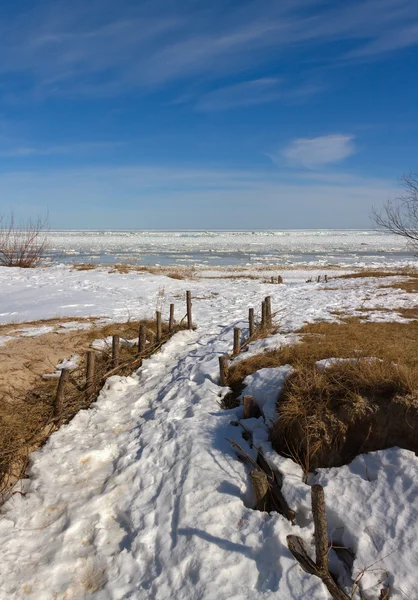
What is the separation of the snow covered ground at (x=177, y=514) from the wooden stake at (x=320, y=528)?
0.17 metres

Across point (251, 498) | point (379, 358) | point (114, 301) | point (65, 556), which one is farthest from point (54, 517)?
point (114, 301)

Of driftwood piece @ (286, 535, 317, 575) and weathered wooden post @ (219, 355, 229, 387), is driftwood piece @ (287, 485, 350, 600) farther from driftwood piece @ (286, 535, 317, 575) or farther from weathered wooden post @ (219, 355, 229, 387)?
weathered wooden post @ (219, 355, 229, 387)

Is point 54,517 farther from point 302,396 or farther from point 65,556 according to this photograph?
point 302,396

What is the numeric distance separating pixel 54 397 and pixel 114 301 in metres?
10.1

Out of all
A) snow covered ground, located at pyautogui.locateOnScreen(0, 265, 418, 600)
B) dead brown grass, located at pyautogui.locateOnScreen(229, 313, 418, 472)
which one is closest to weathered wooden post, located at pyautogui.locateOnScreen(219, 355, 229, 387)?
snow covered ground, located at pyautogui.locateOnScreen(0, 265, 418, 600)

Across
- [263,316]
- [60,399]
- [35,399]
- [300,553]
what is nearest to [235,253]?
[263,316]

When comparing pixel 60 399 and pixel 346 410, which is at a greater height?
pixel 346 410

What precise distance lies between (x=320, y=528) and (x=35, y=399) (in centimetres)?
572

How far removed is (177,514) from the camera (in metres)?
4.84

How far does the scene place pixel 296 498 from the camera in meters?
4.76

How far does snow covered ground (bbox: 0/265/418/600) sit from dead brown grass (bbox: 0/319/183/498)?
265 mm

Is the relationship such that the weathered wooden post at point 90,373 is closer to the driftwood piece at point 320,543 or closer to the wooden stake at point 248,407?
the wooden stake at point 248,407

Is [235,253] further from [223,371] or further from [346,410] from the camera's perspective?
[346,410]

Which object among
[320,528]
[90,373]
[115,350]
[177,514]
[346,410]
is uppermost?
[346,410]
